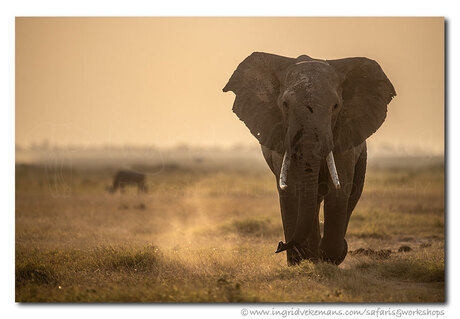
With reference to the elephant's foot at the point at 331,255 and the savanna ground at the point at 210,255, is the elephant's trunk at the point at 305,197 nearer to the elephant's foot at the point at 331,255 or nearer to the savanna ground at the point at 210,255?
the savanna ground at the point at 210,255

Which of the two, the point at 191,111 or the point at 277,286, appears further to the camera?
the point at 191,111

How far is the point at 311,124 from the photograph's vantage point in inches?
351

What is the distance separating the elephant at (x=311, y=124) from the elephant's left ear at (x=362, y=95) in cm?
1

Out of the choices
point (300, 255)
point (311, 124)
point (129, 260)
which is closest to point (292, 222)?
point (300, 255)

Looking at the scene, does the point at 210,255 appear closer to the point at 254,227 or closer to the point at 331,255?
the point at 331,255

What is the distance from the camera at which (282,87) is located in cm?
984

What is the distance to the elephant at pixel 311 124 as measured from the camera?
9.05 meters

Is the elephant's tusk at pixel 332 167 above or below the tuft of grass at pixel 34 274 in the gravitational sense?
above

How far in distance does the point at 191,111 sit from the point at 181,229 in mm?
4290

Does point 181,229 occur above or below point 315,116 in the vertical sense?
below

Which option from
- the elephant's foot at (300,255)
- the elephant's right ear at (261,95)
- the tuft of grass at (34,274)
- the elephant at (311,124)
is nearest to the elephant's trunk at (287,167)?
the elephant at (311,124)

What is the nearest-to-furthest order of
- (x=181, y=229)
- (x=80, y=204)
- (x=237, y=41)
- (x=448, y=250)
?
1. (x=448, y=250)
2. (x=237, y=41)
3. (x=181, y=229)
4. (x=80, y=204)

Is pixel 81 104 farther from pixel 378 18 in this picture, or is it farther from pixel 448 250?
pixel 448 250
